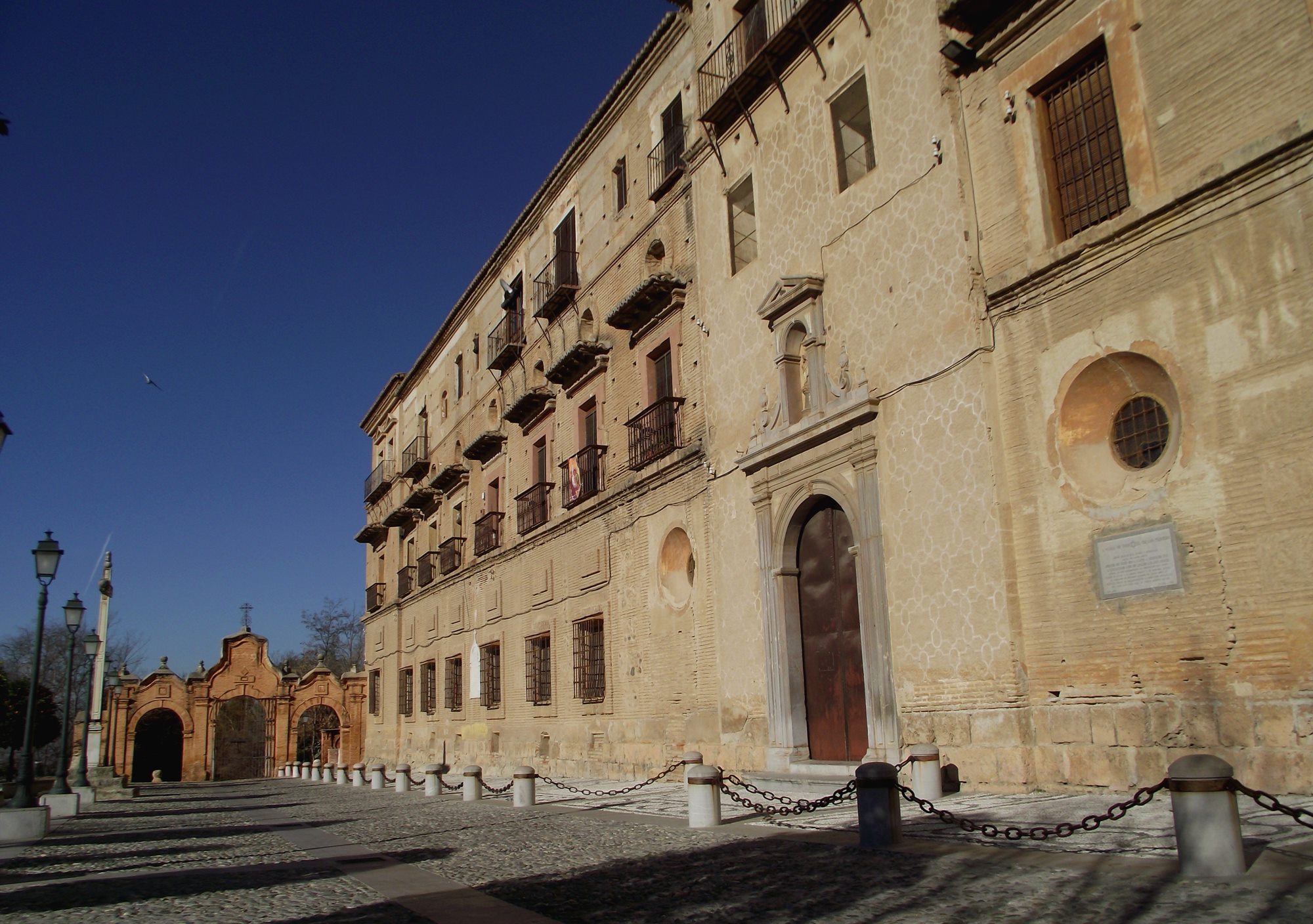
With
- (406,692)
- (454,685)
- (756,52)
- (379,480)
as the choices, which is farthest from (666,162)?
(379,480)

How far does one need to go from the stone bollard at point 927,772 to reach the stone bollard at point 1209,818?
4408mm

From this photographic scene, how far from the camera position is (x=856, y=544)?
Answer: 41.0 feet

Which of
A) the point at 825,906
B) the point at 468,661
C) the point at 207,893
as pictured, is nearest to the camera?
the point at 825,906

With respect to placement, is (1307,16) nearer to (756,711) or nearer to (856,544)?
(856,544)

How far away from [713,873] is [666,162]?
13099mm

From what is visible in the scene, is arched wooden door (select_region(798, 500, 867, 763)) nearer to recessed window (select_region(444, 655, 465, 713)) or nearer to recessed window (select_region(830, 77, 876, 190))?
Result: recessed window (select_region(830, 77, 876, 190))

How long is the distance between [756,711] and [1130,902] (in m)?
9.14

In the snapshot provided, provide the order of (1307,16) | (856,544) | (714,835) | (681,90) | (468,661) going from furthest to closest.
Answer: (468,661)
(681,90)
(856,544)
(714,835)
(1307,16)

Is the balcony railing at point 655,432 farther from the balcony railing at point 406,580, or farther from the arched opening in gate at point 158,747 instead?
the arched opening in gate at point 158,747

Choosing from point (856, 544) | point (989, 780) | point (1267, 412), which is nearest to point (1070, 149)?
point (1267, 412)

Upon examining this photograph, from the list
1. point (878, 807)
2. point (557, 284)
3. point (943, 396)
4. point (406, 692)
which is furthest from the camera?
point (406, 692)

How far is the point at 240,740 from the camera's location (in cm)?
4159

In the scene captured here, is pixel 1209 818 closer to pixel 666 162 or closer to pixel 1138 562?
pixel 1138 562

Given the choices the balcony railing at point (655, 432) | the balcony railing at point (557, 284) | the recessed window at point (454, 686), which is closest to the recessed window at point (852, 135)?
the balcony railing at point (655, 432)
